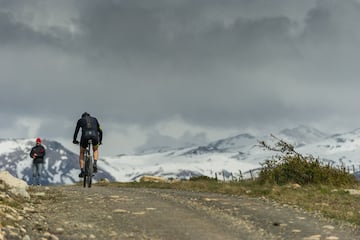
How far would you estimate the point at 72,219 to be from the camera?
14.1 metres

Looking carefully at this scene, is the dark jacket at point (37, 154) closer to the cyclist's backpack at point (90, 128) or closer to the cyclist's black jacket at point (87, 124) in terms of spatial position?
the cyclist's black jacket at point (87, 124)

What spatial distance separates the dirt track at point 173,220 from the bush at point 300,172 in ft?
30.5

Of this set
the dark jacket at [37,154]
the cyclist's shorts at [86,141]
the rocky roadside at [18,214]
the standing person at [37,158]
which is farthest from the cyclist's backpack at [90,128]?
the dark jacket at [37,154]

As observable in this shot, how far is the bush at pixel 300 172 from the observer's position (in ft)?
90.4

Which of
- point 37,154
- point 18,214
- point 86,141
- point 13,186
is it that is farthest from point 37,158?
point 18,214

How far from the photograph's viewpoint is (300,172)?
27.8 m

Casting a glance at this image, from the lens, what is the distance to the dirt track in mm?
12484

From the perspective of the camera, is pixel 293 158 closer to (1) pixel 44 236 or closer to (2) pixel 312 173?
(2) pixel 312 173

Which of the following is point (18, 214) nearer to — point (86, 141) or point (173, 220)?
point (173, 220)

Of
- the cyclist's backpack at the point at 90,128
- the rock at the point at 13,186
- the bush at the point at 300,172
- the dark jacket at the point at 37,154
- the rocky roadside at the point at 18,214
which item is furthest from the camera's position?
the dark jacket at the point at 37,154

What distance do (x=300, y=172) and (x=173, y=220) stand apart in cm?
1493

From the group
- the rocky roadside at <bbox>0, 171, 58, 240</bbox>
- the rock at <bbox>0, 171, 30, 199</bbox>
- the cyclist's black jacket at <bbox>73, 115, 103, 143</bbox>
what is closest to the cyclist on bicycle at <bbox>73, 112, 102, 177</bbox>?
the cyclist's black jacket at <bbox>73, 115, 103, 143</bbox>

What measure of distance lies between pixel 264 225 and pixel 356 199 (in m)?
7.36

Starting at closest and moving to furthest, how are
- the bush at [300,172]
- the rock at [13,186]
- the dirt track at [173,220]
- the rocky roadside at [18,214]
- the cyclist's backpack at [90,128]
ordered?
the rocky roadside at [18,214] < the dirt track at [173,220] < the rock at [13,186] < the cyclist's backpack at [90,128] < the bush at [300,172]
